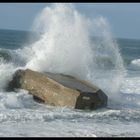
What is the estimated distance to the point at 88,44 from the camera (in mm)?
13828

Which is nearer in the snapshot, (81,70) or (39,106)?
A: (39,106)

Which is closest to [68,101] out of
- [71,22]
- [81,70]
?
[81,70]

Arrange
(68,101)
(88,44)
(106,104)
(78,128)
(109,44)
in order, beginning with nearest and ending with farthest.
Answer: (78,128) → (68,101) → (106,104) → (88,44) → (109,44)

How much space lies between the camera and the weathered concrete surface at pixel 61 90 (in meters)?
10.1

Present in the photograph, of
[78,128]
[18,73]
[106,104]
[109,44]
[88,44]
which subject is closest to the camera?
[78,128]

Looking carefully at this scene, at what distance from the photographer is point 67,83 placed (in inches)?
421

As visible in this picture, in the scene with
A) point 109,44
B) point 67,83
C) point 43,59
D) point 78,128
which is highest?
point 109,44

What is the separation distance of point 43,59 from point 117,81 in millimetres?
2685

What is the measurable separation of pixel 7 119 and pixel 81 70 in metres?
4.76

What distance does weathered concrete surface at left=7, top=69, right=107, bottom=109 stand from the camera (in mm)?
10094

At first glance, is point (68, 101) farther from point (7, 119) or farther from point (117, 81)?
point (117, 81)

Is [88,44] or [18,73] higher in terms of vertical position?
[88,44]

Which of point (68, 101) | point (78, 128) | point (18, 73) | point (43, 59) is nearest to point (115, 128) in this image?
point (78, 128)

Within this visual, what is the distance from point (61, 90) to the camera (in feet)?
33.6
